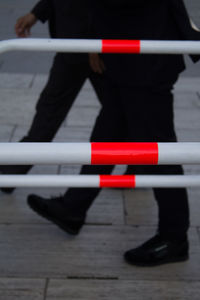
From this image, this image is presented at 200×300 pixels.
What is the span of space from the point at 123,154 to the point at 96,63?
4.47 feet

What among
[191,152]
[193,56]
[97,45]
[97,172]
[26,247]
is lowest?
[26,247]

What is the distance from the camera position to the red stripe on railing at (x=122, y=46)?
1.99 meters

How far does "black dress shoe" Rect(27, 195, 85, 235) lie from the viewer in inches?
106

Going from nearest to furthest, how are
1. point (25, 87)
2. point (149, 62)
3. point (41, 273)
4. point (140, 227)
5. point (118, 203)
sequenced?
point (149, 62), point (41, 273), point (140, 227), point (118, 203), point (25, 87)

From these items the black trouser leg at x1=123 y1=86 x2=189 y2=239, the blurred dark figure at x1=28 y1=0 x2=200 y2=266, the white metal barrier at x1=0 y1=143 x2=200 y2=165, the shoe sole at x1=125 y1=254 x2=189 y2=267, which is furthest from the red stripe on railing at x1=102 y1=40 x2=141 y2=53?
the shoe sole at x1=125 y1=254 x2=189 y2=267

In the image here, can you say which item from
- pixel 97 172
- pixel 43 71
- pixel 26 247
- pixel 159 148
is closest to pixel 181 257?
pixel 97 172

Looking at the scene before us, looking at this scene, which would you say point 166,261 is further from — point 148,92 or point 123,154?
point 123,154

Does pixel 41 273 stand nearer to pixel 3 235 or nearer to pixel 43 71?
pixel 3 235

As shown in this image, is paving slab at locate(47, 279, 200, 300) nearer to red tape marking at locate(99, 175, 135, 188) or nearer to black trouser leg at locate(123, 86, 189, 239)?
black trouser leg at locate(123, 86, 189, 239)

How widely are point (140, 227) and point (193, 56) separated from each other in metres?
1.09

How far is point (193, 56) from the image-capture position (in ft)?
7.65

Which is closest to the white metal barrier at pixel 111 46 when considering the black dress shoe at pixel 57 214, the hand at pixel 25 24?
the hand at pixel 25 24

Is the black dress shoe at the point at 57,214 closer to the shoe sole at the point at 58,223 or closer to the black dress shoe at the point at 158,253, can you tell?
the shoe sole at the point at 58,223

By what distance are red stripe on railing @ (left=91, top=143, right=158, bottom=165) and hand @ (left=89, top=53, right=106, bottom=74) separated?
133 centimetres
